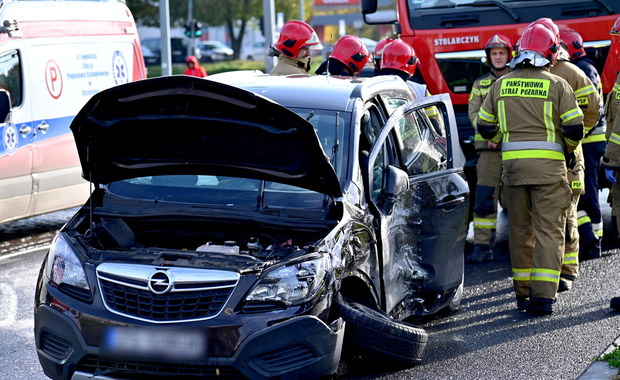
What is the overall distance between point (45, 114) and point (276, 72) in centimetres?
277

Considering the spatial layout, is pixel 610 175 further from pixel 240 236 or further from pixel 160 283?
pixel 160 283

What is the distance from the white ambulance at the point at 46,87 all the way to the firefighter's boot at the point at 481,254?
4377 mm

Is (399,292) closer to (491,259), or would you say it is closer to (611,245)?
(491,259)

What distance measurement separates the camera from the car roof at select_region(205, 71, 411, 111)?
20.4ft

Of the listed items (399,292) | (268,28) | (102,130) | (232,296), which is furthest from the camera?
(268,28)

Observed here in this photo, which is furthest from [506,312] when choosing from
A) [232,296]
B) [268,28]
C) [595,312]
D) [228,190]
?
[268,28]

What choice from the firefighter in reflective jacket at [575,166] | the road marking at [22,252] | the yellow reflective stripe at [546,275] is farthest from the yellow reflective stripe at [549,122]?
the road marking at [22,252]

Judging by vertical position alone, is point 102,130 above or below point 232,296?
above

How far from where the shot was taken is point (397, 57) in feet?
31.9

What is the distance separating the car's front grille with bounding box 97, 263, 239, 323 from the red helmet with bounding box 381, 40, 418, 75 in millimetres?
5136

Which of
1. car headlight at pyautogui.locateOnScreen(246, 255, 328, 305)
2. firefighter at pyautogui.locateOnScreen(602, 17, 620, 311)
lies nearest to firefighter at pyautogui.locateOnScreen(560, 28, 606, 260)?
firefighter at pyautogui.locateOnScreen(602, 17, 620, 311)

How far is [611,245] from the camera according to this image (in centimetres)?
1024

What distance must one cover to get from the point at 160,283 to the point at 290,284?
2.00ft

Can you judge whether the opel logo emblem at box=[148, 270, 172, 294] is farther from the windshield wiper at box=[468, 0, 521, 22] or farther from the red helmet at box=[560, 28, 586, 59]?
the windshield wiper at box=[468, 0, 521, 22]
